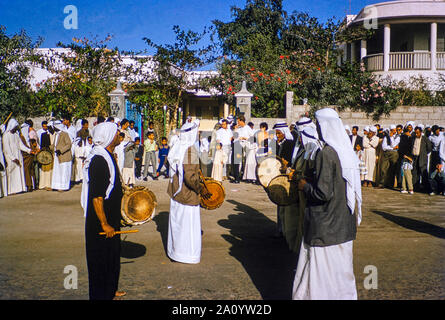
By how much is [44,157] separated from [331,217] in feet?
32.8

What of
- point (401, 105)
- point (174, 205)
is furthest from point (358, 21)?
point (174, 205)

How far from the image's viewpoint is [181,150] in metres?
5.66

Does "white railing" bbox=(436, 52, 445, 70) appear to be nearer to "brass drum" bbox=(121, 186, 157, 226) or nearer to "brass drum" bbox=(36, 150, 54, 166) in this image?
"brass drum" bbox=(36, 150, 54, 166)

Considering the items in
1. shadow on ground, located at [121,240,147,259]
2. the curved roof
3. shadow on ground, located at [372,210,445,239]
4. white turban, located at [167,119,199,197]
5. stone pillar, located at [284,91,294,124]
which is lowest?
shadow on ground, located at [372,210,445,239]

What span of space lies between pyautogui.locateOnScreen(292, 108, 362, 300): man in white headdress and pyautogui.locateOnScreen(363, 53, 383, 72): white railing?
19512 millimetres

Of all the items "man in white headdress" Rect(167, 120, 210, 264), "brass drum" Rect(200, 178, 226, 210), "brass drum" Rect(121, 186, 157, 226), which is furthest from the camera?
"brass drum" Rect(200, 178, 226, 210)

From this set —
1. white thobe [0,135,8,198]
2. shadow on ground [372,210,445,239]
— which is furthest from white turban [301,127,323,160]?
white thobe [0,135,8,198]

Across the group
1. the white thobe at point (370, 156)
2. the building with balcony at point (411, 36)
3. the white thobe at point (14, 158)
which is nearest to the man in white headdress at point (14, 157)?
the white thobe at point (14, 158)

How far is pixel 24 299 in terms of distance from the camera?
4.43 m

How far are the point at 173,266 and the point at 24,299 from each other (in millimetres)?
1819

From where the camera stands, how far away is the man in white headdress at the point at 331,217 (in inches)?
149

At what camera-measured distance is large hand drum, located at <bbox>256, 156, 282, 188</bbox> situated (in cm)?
645
